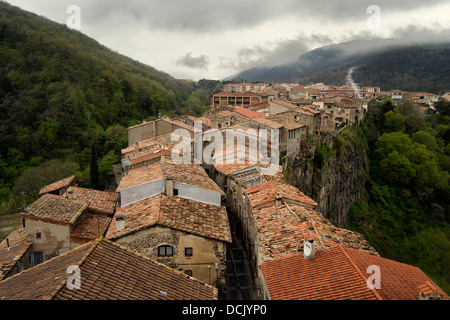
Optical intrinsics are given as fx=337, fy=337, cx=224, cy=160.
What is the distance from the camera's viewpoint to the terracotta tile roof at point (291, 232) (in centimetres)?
1226

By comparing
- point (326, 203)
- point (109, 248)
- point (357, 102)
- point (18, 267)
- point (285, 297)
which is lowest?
point (326, 203)

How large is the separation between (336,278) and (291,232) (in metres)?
3.45

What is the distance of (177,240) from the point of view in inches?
566

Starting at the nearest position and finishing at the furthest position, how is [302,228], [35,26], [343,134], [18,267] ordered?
[302,228] → [18,267] → [343,134] → [35,26]

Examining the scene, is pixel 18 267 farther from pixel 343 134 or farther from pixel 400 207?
pixel 400 207

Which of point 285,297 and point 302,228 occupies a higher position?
point 302,228

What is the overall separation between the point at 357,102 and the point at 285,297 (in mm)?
58058

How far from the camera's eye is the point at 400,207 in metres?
48.8

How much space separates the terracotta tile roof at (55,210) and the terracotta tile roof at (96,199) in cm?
148

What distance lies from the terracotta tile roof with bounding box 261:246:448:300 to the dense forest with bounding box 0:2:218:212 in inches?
1053

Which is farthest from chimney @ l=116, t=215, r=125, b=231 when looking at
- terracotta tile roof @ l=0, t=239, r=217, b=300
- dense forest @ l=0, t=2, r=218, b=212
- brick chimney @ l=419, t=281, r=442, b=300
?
dense forest @ l=0, t=2, r=218, b=212

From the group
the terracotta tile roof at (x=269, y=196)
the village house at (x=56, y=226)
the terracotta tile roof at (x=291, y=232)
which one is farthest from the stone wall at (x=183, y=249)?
the village house at (x=56, y=226)

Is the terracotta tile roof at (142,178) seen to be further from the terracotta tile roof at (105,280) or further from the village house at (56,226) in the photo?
the terracotta tile roof at (105,280)

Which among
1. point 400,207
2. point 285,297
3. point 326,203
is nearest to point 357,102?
point 400,207
